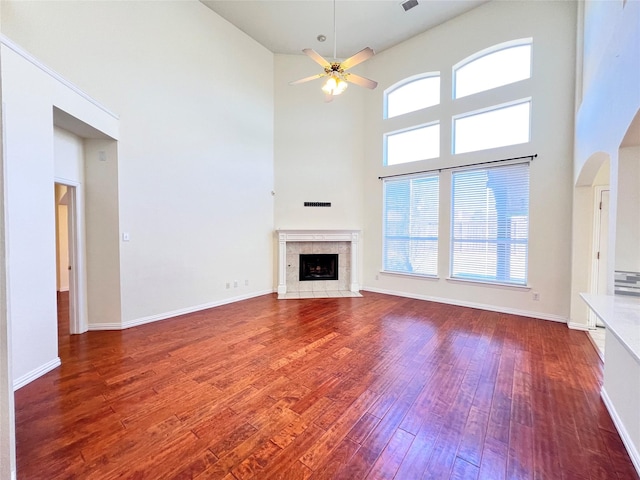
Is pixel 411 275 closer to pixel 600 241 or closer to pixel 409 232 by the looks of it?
pixel 409 232

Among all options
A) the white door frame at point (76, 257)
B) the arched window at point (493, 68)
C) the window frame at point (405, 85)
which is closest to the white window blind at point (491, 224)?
the arched window at point (493, 68)

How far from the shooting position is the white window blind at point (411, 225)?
5180 millimetres

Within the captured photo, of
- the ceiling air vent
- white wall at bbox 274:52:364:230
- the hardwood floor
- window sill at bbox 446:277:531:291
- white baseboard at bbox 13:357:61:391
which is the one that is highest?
the ceiling air vent

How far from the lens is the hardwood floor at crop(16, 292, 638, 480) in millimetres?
1507

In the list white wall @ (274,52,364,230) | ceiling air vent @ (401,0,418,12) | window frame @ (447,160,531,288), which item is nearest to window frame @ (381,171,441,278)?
window frame @ (447,160,531,288)

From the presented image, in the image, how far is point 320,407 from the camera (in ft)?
6.56

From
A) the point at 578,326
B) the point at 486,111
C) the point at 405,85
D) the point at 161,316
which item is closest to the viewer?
the point at 578,326

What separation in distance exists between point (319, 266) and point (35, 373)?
181 inches

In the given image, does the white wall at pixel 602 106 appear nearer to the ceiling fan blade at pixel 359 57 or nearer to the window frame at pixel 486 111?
the window frame at pixel 486 111

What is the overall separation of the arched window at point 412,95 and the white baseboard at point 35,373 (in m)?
6.54

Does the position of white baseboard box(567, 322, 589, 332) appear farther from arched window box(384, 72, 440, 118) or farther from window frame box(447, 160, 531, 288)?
arched window box(384, 72, 440, 118)

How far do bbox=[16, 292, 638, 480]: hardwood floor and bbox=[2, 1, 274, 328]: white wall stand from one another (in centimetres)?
123

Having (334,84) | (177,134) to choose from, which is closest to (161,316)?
(177,134)

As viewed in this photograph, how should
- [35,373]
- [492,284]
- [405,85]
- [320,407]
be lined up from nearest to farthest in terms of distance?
[320,407], [35,373], [492,284], [405,85]
